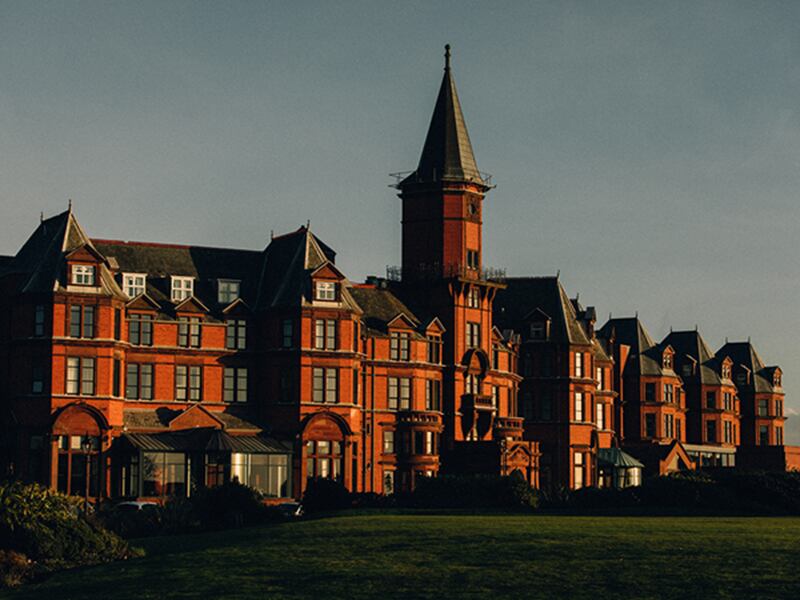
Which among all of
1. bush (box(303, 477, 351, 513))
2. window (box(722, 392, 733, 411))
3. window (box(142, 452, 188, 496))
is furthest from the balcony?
window (box(722, 392, 733, 411))

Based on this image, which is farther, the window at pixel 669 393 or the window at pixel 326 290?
the window at pixel 669 393

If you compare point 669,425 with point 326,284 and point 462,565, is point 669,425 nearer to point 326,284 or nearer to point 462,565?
point 326,284

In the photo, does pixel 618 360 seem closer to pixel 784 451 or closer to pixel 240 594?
pixel 784 451

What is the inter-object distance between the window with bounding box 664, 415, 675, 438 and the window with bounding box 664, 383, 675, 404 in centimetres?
137

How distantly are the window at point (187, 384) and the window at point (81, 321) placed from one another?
7077mm

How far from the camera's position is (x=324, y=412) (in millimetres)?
87938

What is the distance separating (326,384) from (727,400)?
57.4 meters

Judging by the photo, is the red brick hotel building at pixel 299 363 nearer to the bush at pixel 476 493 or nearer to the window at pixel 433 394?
the window at pixel 433 394

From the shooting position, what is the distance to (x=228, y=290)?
3580 inches

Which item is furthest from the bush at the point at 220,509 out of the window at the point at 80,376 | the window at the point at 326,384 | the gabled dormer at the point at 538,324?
the gabled dormer at the point at 538,324

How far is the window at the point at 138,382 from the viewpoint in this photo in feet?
283

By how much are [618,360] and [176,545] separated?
77.4 meters

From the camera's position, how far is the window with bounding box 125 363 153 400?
86.2 m

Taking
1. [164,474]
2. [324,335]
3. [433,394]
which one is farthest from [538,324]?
[164,474]
